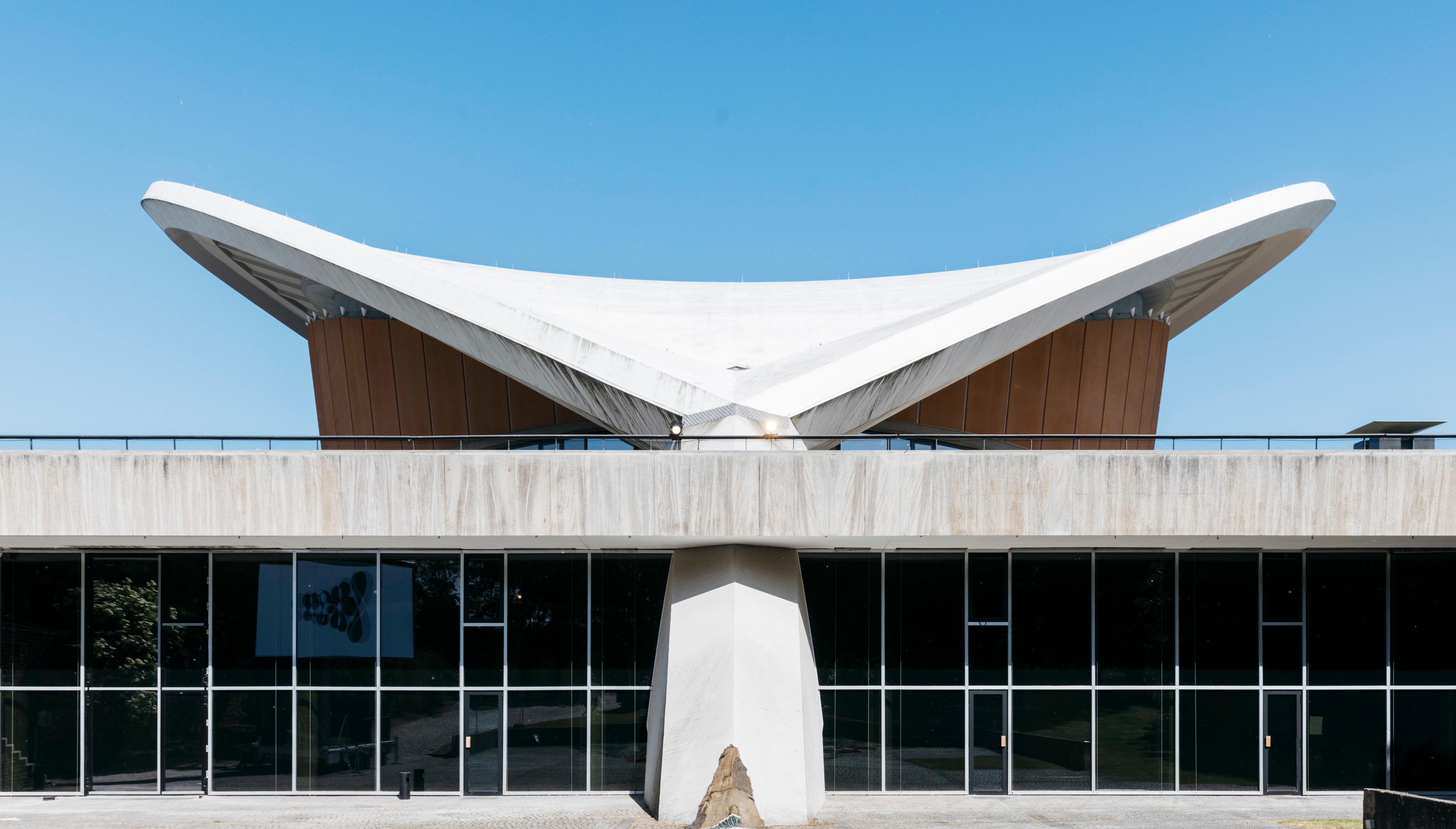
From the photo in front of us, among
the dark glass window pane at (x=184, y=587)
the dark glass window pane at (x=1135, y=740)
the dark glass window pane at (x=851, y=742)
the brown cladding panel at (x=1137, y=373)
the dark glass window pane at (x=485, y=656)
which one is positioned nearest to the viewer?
the dark glass window pane at (x=851, y=742)

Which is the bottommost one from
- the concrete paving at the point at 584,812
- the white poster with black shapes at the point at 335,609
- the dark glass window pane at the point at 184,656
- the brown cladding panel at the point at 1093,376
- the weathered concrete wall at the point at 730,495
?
the concrete paving at the point at 584,812

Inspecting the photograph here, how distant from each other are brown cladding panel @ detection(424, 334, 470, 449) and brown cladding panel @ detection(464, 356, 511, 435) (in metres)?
0.15

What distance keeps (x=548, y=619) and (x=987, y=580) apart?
7.98 m

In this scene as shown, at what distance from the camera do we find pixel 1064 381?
24422mm

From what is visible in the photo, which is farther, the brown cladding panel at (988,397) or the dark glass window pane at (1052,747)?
the brown cladding panel at (988,397)

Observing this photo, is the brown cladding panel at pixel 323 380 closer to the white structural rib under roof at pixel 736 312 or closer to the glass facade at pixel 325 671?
the white structural rib under roof at pixel 736 312

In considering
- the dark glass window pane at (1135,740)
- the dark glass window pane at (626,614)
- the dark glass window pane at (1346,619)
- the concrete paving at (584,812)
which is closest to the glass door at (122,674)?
the concrete paving at (584,812)

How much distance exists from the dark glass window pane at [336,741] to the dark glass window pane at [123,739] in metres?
2.65

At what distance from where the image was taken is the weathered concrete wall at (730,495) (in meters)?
16.0

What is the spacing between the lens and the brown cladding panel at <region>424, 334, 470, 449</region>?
2394 centimetres

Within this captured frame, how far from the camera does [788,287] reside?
3070cm

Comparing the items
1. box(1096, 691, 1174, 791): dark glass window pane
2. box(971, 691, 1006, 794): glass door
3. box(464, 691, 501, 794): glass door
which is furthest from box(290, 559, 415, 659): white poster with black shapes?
box(1096, 691, 1174, 791): dark glass window pane

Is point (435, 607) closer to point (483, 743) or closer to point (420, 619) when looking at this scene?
point (420, 619)

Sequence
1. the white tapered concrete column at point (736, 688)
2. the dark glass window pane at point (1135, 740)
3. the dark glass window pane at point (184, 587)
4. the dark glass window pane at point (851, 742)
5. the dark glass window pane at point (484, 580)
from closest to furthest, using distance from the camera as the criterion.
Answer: the white tapered concrete column at point (736, 688) → the dark glass window pane at point (851, 742) → the dark glass window pane at point (1135, 740) → the dark glass window pane at point (184, 587) → the dark glass window pane at point (484, 580)
